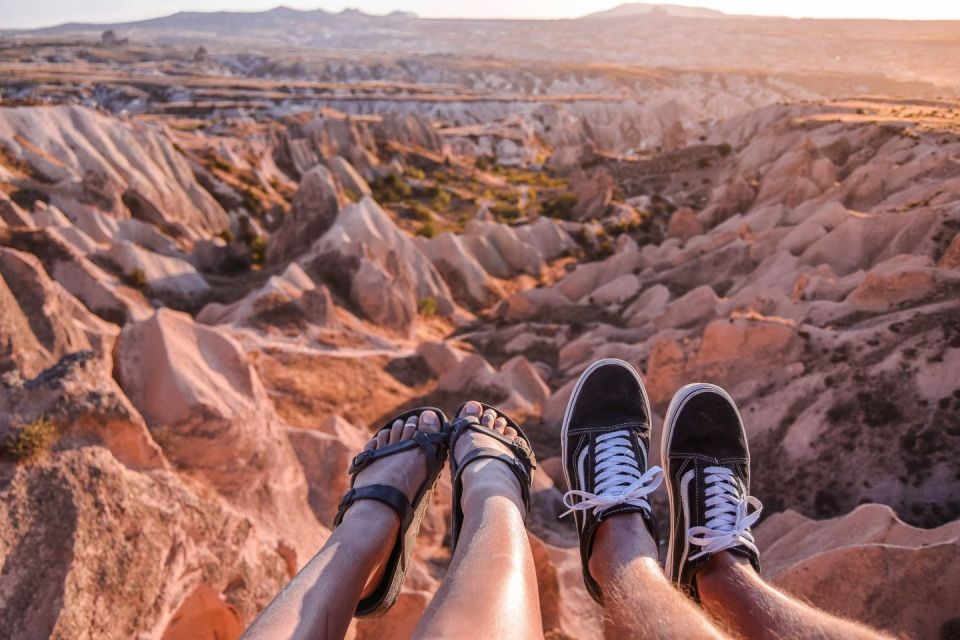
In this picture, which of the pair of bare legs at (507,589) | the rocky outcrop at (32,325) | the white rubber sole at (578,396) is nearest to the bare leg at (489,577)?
the pair of bare legs at (507,589)

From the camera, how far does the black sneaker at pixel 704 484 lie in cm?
307

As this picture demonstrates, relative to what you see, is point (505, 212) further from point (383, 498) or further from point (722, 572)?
point (722, 572)

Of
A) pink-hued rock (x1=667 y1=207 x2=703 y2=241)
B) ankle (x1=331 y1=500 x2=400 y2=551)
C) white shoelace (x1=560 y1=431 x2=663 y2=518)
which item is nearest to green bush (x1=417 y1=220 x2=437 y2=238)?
pink-hued rock (x1=667 y1=207 x2=703 y2=241)

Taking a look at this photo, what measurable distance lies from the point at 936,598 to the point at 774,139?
35.8 meters

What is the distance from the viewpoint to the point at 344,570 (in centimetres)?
265

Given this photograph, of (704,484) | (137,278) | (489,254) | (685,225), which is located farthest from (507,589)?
(685,225)

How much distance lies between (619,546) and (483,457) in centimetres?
91

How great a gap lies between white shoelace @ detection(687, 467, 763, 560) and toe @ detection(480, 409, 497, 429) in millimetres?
1349

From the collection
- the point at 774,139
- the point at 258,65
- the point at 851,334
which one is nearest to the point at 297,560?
the point at 851,334

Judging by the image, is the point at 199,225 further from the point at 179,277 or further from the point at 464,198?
the point at 464,198

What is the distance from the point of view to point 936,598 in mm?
3793

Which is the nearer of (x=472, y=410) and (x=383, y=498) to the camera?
(x=383, y=498)

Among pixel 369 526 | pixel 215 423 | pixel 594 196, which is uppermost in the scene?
pixel 369 526

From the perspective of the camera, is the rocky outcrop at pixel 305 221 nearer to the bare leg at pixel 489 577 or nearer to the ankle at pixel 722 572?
the bare leg at pixel 489 577
